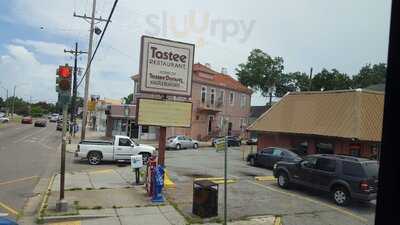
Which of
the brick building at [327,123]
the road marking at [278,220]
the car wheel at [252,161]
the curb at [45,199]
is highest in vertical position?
the brick building at [327,123]

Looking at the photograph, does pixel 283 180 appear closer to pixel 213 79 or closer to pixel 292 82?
pixel 213 79

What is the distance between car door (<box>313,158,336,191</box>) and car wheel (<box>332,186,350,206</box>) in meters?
0.49

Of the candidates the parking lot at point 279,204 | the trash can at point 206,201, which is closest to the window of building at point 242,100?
the parking lot at point 279,204

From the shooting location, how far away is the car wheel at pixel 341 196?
15898 mm

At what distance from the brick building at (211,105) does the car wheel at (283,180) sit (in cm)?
3564

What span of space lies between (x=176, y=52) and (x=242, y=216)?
823 centimetres

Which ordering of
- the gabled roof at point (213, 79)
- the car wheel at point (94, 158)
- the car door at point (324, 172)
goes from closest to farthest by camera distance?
the car door at point (324, 172), the car wheel at point (94, 158), the gabled roof at point (213, 79)

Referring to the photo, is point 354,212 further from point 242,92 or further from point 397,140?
point 242,92

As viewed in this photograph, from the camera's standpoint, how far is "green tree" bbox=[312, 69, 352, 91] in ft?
249

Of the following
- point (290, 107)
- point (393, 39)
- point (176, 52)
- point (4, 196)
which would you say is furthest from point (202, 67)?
point (393, 39)

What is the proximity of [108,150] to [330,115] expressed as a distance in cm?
1534

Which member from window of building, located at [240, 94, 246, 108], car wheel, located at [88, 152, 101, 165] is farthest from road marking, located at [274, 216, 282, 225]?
window of building, located at [240, 94, 246, 108]

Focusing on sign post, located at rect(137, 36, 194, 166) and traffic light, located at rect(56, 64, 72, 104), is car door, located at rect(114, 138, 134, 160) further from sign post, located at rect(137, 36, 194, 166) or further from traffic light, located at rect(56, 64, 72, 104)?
traffic light, located at rect(56, 64, 72, 104)

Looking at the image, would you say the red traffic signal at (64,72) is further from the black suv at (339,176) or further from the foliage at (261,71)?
the foliage at (261,71)
